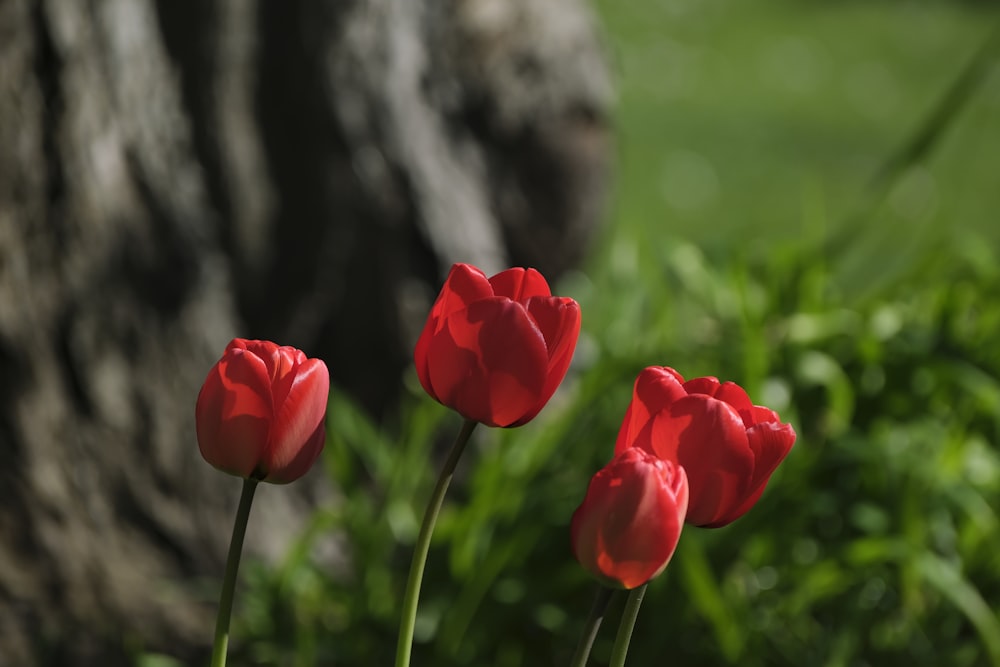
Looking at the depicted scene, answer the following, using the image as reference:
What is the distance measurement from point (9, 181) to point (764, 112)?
212 inches

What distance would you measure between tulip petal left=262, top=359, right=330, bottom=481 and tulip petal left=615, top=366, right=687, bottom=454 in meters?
0.24

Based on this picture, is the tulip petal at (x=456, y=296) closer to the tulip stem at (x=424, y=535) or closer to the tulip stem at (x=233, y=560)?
the tulip stem at (x=424, y=535)

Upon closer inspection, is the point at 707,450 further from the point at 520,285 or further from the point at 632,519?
the point at 520,285

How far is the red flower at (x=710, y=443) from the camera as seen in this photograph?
0.90 m

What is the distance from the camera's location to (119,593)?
7.38 feet

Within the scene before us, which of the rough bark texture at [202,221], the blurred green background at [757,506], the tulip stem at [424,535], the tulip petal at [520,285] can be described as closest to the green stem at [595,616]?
the tulip stem at [424,535]

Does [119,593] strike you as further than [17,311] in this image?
Yes

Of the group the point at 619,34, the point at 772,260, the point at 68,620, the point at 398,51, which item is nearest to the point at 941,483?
the point at 772,260

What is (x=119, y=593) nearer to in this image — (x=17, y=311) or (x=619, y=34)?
(x=17, y=311)

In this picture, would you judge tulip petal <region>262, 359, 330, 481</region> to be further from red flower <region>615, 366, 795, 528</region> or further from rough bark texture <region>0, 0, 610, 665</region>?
rough bark texture <region>0, 0, 610, 665</region>

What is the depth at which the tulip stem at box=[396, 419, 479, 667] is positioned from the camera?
924 mm

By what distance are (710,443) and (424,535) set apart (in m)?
0.23

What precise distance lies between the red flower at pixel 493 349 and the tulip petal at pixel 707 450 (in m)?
0.10

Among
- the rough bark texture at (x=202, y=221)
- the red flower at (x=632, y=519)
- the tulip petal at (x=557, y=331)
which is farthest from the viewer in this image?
the rough bark texture at (x=202, y=221)
